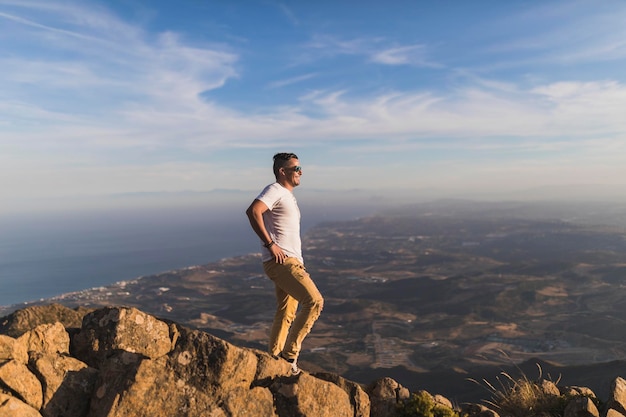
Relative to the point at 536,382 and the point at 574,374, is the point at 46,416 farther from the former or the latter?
the point at 574,374

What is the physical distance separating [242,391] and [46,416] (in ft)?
Answer: 9.84

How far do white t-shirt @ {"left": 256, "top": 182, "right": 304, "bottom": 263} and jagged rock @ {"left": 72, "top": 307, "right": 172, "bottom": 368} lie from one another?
2.43 metres

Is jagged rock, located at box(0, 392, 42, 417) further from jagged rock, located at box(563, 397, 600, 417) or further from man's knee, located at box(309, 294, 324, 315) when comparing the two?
jagged rock, located at box(563, 397, 600, 417)

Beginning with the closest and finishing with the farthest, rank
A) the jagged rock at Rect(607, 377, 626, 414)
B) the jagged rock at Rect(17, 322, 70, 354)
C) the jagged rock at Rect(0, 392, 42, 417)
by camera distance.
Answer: the jagged rock at Rect(0, 392, 42, 417)
the jagged rock at Rect(17, 322, 70, 354)
the jagged rock at Rect(607, 377, 626, 414)

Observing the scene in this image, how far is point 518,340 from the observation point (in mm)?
115750

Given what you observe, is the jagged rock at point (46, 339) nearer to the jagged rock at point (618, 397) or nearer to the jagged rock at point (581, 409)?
the jagged rock at point (581, 409)

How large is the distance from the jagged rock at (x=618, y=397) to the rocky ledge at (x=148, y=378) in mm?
5123

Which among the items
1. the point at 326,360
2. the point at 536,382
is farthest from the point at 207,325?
the point at 536,382

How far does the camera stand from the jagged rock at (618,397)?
962 centimetres

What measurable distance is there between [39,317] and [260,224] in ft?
96.3

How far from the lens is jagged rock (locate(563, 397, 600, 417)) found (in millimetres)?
9078

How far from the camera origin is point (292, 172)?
331 inches

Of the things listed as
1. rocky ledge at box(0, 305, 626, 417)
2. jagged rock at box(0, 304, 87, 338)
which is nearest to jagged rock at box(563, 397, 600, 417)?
rocky ledge at box(0, 305, 626, 417)

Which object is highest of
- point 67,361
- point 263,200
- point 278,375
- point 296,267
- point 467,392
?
point 263,200
